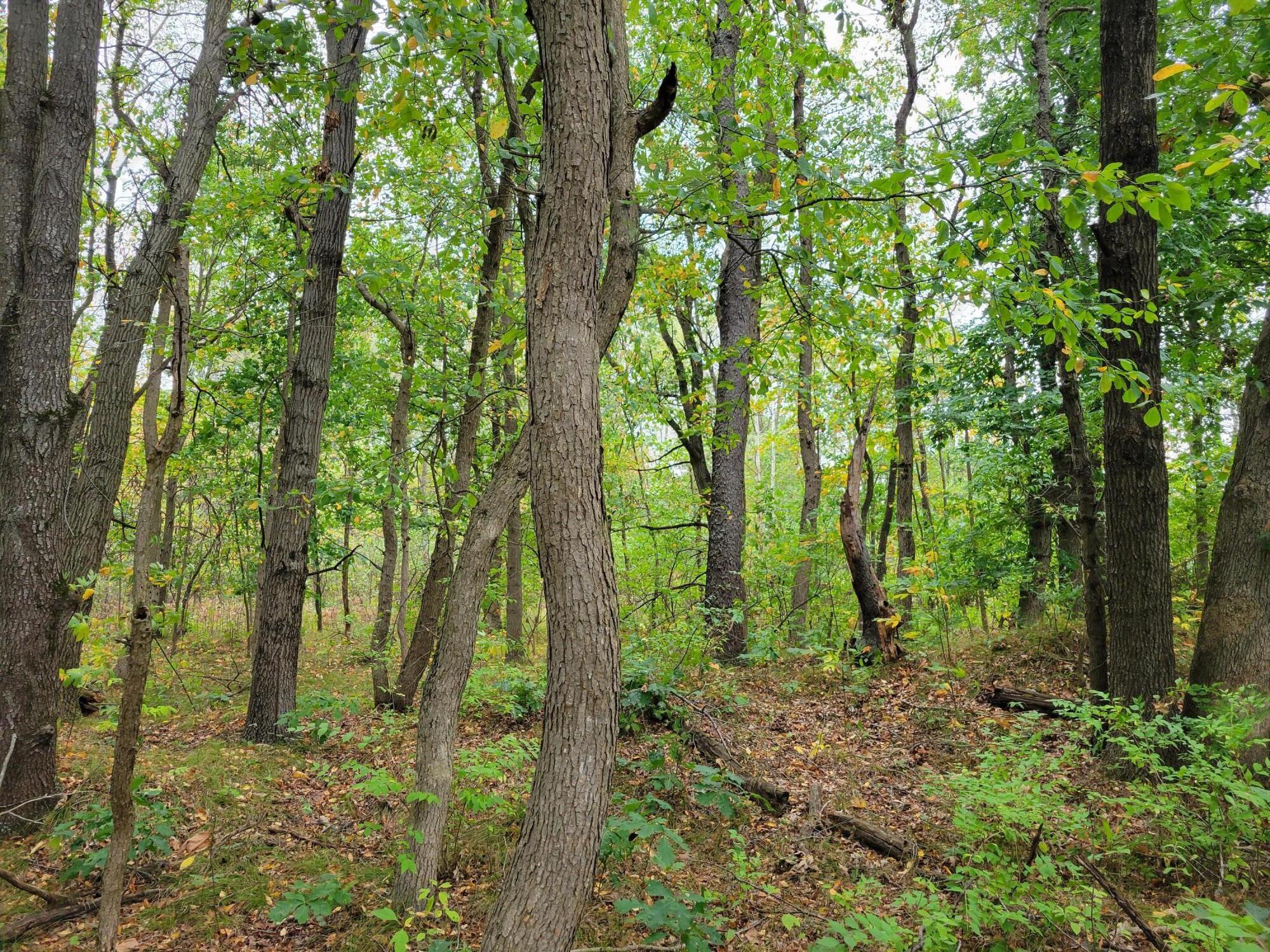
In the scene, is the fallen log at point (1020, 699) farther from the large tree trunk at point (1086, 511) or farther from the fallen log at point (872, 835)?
the fallen log at point (872, 835)

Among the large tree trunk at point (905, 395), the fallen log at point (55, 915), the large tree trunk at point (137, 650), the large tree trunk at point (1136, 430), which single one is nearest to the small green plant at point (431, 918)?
the large tree trunk at point (137, 650)

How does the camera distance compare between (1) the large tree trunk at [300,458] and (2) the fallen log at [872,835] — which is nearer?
(2) the fallen log at [872,835]

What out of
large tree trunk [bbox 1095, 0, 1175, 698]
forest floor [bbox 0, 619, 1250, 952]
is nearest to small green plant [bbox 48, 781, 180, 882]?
forest floor [bbox 0, 619, 1250, 952]

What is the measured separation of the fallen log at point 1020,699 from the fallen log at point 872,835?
2.50 metres

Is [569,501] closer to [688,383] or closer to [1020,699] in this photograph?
[1020,699]

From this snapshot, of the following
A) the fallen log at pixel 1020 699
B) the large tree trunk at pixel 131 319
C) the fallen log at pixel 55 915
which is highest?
the large tree trunk at pixel 131 319

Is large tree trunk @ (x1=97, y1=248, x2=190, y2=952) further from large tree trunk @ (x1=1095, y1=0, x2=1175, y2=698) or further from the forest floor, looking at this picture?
large tree trunk @ (x1=1095, y1=0, x2=1175, y2=698)

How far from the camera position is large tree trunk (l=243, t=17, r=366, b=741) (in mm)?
6074

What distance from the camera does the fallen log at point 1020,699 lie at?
6566 mm

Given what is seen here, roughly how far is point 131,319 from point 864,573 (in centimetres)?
773

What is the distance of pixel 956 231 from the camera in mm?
3357

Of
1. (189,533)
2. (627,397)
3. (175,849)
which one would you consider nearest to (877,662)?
(627,397)

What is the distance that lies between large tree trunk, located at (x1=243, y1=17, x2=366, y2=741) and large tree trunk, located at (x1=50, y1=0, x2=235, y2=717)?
954 millimetres

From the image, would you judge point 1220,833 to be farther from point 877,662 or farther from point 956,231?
point 877,662
